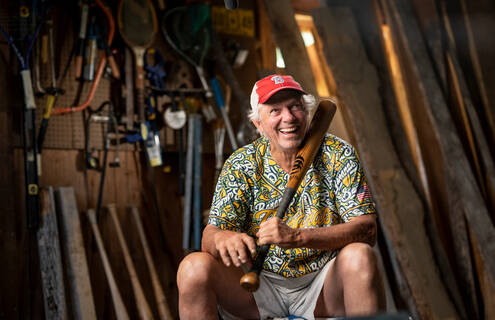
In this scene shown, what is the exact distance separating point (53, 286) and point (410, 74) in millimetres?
2641

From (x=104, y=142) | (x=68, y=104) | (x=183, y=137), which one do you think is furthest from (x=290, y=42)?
(x=68, y=104)

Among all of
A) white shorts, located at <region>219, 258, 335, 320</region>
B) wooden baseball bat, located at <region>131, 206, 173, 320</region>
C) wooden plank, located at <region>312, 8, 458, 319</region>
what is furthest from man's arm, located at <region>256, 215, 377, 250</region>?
wooden baseball bat, located at <region>131, 206, 173, 320</region>

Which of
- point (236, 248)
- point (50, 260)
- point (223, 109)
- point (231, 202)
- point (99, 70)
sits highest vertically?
point (99, 70)

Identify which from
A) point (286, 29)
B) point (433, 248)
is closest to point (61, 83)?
point (286, 29)

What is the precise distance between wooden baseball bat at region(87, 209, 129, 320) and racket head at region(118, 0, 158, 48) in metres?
1.16

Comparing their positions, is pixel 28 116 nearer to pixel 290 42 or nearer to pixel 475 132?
pixel 290 42

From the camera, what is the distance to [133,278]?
2.86 metres

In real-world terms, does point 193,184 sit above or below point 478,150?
below

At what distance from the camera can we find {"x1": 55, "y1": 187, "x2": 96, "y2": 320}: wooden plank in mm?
2545

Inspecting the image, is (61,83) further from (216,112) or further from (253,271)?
(253,271)

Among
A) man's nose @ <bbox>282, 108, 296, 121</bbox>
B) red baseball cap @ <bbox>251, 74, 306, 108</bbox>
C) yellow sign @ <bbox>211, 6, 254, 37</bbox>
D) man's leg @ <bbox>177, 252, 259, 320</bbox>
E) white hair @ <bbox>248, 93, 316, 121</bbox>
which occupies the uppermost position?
yellow sign @ <bbox>211, 6, 254, 37</bbox>

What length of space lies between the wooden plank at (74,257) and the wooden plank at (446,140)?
7.30 feet

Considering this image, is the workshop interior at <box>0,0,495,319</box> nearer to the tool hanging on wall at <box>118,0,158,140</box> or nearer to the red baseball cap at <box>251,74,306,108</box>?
the tool hanging on wall at <box>118,0,158,140</box>

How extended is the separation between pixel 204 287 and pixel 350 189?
0.56 m
